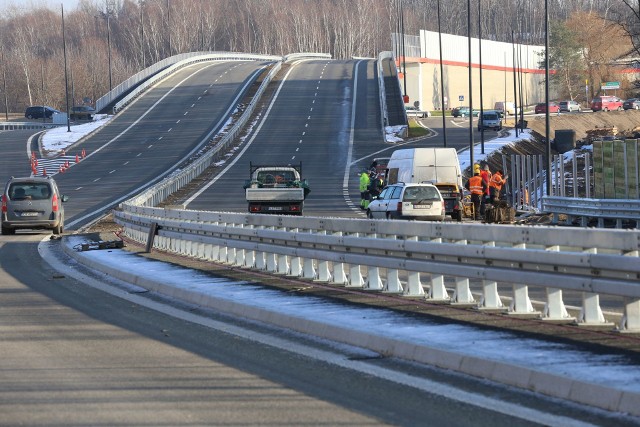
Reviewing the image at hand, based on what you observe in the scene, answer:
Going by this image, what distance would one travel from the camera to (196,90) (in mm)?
109438

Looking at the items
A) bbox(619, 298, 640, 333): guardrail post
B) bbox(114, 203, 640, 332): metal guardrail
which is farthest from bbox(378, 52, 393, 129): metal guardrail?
bbox(619, 298, 640, 333): guardrail post

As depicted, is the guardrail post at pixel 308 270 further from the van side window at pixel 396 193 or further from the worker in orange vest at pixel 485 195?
the worker in orange vest at pixel 485 195

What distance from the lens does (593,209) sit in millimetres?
35375

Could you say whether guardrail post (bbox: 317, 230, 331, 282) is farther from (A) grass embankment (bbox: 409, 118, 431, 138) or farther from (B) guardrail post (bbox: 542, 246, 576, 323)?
(A) grass embankment (bbox: 409, 118, 431, 138)

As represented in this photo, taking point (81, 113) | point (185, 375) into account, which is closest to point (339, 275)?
point (185, 375)

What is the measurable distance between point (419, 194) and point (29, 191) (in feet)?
39.2

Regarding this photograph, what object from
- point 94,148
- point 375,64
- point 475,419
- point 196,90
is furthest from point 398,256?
point 375,64

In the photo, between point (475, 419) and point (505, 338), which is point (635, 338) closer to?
point (505, 338)

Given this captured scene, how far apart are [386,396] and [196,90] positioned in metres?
101

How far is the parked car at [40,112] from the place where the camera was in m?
133

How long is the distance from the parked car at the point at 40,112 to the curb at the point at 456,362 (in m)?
120

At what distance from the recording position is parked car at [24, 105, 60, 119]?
436 ft

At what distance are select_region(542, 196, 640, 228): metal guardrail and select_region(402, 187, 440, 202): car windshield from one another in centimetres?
480

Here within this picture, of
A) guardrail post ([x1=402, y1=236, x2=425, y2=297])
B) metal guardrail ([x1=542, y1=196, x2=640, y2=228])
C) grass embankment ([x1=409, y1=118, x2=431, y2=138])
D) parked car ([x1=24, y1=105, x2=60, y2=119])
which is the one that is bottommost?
metal guardrail ([x1=542, y1=196, x2=640, y2=228])
